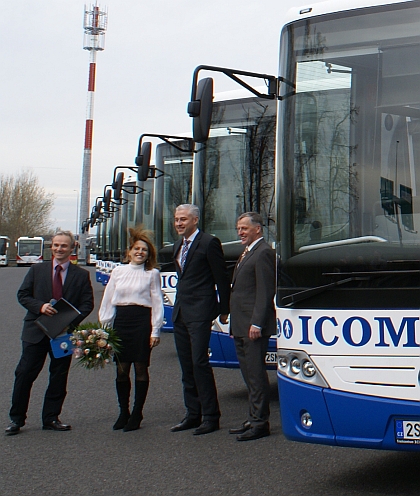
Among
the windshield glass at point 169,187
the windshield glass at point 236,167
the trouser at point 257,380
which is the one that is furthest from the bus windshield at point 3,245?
the trouser at point 257,380

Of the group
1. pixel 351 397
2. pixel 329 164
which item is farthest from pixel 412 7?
pixel 351 397

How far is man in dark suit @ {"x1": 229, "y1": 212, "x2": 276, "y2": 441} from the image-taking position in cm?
653

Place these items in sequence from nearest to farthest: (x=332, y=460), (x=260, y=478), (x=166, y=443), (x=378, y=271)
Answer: (x=378, y=271) < (x=260, y=478) < (x=332, y=460) < (x=166, y=443)

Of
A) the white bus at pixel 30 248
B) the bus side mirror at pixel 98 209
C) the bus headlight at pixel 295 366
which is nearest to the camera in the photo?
the bus headlight at pixel 295 366

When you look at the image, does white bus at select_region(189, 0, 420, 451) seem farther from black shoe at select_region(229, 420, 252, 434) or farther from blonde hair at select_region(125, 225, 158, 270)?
blonde hair at select_region(125, 225, 158, 270)

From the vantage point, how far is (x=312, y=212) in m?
5.05

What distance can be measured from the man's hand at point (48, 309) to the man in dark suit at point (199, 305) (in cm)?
96

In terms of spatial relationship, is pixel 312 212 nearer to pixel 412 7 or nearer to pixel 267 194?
pixel 412 7

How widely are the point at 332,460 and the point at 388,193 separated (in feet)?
6.59

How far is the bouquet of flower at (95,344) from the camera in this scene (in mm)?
6871

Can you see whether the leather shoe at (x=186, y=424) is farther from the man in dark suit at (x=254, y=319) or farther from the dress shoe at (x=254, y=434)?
the dress shoe at (x=254, y=434)

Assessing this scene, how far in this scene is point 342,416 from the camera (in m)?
4.71

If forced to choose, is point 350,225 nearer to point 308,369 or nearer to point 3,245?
point 308,369

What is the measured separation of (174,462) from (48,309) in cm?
179
